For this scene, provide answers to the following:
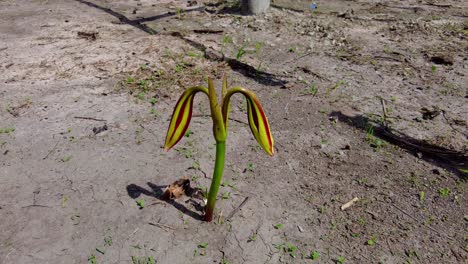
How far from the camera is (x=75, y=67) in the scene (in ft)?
13.3

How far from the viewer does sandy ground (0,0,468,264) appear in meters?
2.21

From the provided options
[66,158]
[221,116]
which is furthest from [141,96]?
[221,116]

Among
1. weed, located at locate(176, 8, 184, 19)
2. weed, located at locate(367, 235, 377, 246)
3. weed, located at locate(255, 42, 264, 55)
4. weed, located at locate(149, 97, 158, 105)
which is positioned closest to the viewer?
weed, located at locate(367, 235, 377, 246)

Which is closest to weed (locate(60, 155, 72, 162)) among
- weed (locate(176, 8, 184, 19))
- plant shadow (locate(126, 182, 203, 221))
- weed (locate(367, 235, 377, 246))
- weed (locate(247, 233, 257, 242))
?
plant shadow (locate(126, 182, 203, 221))

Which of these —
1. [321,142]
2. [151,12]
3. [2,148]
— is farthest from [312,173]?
[151,12]

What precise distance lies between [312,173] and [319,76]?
1.50 m

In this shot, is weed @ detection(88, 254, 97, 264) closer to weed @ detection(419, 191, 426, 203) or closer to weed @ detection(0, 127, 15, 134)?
weed @ detection(0, 127, 15, 134)

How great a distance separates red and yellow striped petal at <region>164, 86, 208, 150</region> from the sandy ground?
0.62 meters

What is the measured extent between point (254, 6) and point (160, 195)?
369 centimetres

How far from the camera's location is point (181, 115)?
182 centimetres

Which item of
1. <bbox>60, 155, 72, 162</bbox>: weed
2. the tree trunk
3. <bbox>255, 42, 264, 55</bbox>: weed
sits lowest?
<bbox>60, 155, 72, 162</bbox>: weed

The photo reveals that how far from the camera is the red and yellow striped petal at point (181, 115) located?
1751 mm

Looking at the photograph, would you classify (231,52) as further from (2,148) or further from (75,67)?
(2,148)

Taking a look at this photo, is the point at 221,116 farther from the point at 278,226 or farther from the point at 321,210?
the point at 321,210
